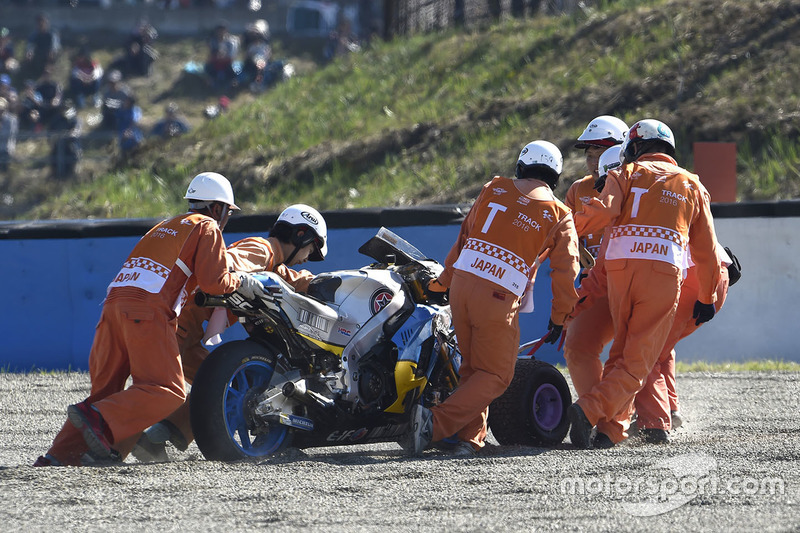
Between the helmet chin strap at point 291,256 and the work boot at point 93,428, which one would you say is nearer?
the work boot at point 93,428

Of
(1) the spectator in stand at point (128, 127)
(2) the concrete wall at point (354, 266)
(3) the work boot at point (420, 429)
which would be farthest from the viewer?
(1) the spectator in stand at point (128, 127)

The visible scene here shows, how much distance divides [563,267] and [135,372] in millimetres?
2577

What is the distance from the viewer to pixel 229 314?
7281 millimetres

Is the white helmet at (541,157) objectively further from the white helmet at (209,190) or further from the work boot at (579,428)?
the white helmet at (209,190)

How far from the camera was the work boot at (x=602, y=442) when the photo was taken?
7148 millimetres

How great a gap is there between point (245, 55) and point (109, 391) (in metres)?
24.3

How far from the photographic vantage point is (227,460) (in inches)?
253

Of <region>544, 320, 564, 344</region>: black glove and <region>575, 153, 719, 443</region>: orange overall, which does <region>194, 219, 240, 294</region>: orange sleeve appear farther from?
<region>575, 153, 719, 443</region>: orange overall

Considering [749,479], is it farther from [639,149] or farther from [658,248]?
[639,149]

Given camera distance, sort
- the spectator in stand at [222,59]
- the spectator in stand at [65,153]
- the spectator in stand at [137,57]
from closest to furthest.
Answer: the spectator in stand at [65,153], the spectator in stand at [222,59], the spectator in stand at [137,57]

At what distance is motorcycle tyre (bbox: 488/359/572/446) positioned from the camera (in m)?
7.36

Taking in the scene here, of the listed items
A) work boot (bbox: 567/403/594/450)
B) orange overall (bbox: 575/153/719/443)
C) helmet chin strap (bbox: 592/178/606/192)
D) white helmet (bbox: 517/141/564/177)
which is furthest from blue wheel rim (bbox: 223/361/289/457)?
helmet chin strap (bbox: 592/178/606/192)

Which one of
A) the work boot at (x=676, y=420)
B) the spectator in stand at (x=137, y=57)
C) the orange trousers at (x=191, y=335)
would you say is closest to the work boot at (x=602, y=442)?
the work boot at (x=676, y=420)

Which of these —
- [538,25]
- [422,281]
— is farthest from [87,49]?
[422,281]
